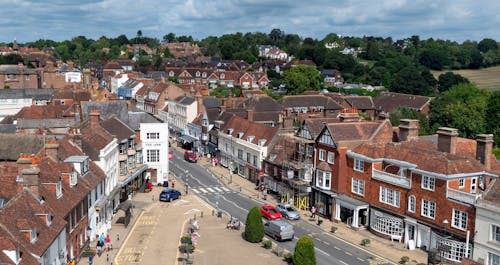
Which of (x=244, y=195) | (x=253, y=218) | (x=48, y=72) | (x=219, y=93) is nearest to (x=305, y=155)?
(x=244, y=195)

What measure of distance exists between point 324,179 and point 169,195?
1692cm

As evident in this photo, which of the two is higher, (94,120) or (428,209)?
(94,120)

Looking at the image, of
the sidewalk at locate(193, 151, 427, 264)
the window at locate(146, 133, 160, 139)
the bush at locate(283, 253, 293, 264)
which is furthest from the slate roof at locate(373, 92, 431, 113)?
the bush at locate(283, 253, 293, 264)

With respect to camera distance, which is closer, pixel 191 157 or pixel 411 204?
pixel 411 204

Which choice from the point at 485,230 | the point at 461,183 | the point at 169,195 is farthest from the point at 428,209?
the point at 169,195

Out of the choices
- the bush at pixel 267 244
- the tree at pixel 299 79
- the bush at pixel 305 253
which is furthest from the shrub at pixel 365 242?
the tree at pixel 299 79

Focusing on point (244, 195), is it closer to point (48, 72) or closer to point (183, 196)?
point (183, 196)

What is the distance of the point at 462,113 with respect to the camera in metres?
89.2

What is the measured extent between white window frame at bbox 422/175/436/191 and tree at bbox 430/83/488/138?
51059 mm

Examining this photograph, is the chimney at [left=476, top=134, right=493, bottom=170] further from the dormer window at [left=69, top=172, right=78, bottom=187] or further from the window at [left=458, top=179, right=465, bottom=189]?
the dormer window at [left=69, top=172, right=78, bottom=187]

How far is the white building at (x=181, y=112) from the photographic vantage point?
92.6m

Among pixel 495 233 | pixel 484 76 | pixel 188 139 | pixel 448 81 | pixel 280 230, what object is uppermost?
pixel 484 76

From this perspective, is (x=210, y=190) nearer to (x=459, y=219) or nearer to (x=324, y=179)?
(x=324, y=179)

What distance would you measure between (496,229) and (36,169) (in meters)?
30.0
